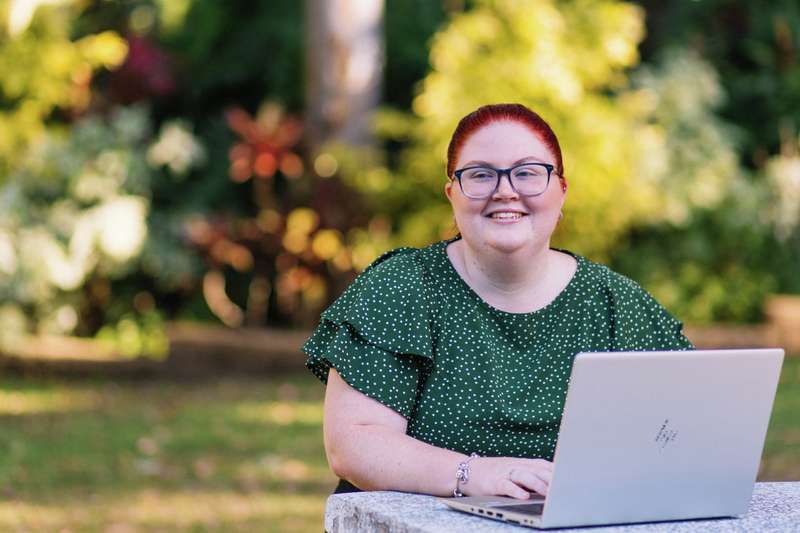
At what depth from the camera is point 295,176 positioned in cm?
1062

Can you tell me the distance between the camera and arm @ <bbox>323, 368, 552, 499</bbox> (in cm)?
246

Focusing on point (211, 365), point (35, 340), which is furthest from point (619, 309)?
point (35, 340)

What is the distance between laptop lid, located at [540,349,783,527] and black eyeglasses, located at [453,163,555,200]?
0.73 m

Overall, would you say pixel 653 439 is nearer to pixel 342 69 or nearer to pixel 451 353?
pixel 451 353

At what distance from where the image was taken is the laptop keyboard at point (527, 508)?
2.22m

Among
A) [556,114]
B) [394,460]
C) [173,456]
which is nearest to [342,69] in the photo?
[556,114]

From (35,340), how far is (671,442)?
8.73 metres

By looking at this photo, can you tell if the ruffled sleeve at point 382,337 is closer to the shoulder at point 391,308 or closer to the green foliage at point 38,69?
the shoulder at point 391,308

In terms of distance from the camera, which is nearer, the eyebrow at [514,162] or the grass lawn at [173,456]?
the eyebrow at [514,162]

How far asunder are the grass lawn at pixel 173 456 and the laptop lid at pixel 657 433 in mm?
3161

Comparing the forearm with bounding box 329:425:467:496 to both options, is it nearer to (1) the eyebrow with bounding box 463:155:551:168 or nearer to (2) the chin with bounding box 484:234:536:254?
(2) the chin with bounding box 484:234:536:254

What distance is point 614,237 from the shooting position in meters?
10.8

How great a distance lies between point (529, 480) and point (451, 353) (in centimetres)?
51

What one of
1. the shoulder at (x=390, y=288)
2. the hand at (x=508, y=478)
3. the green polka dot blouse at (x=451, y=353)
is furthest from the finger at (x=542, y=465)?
the shoulder at (x=390, y=288)
